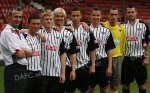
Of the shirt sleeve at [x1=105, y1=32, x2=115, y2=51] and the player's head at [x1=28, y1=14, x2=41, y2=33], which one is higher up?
the player's head at [x1=28, y1=14, x2=41, y2=33]

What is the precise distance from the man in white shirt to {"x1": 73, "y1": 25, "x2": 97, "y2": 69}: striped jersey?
5.00 feet

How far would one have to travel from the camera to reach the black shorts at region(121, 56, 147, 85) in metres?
8.24

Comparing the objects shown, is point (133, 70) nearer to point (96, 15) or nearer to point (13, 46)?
point (96, 15)

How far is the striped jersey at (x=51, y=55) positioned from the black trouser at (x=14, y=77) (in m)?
0.61

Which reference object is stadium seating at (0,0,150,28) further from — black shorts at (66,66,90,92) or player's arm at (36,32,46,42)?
player's arm at (36,32,46,42)

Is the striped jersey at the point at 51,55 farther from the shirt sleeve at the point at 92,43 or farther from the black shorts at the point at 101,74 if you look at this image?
the black shorts at the point at 101,74

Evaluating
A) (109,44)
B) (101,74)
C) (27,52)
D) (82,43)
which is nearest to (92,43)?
(82,43)

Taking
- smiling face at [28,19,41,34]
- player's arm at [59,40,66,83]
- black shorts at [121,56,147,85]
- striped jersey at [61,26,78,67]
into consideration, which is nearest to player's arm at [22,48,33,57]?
smiling face at [28,19,41,34]

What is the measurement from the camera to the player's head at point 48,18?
6.33 meters

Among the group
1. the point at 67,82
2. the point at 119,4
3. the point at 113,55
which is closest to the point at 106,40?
the point at 113,55

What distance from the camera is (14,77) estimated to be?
19.1 feet

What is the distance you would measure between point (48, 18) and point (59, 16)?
1.00 ft

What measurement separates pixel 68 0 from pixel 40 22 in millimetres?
19019

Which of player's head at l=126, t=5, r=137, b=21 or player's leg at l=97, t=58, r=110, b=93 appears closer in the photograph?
player's leg at l=97, t=58, r=110, b=93
